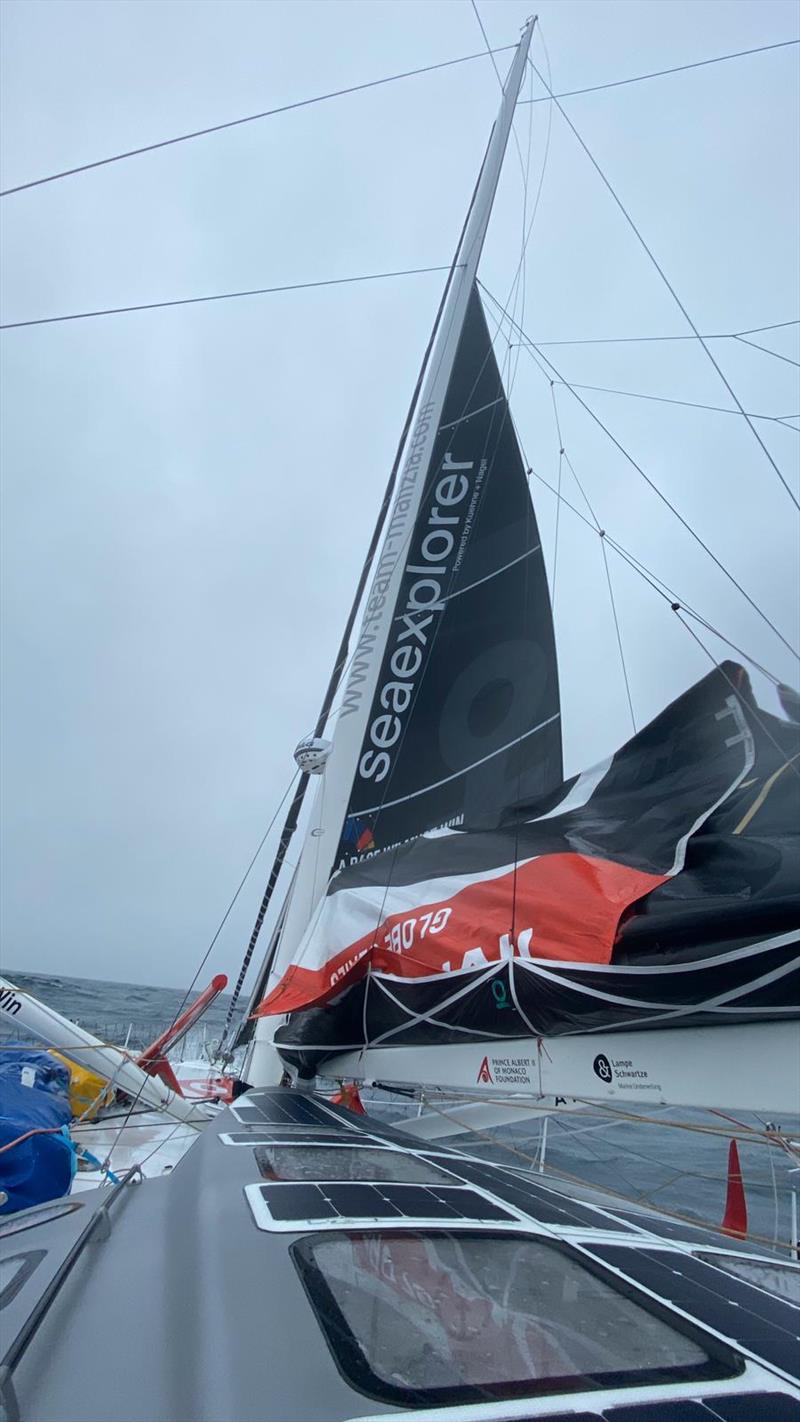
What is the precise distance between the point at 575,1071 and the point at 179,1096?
4.47 metres

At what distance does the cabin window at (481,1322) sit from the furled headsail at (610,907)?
0.93 metres

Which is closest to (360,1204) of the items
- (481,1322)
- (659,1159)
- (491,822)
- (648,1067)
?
(481,1322)

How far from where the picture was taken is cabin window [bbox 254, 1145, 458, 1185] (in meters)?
2.58

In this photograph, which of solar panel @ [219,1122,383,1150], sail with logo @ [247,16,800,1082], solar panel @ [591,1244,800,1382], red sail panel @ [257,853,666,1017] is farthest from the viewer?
solar panel @ [219,1122,383,1150]

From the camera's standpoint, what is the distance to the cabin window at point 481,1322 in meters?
1.34

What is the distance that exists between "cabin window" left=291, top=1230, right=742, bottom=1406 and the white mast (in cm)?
336

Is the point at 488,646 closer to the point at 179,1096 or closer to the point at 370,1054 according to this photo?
the point at 370,1054

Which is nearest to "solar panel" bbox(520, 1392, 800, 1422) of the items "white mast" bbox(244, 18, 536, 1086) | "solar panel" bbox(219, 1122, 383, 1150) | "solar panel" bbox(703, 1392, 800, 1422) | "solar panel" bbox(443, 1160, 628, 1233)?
"solar panel" bbox(703, 1392, 800, 1422)

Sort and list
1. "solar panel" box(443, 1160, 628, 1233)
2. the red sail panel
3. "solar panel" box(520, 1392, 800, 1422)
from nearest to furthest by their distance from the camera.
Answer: "solar panel" box(520, 1392, 800, 1422)
"solar panel" box(443, 1160, 628, 1233)
the red sail panel

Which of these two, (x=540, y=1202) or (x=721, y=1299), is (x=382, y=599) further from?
(x=721, y=1299)

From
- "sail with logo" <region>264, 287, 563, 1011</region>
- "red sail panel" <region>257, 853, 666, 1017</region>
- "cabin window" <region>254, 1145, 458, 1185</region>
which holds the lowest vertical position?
"cabin window" <region>254, 1145, 458, 1185</region>

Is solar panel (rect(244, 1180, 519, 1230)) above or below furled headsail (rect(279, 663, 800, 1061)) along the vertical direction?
below

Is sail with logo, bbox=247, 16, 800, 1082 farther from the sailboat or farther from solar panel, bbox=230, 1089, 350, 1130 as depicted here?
solar panel, bbox=230, 1089, 350, 1130

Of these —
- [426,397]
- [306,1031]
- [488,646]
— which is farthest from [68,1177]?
[426,397]
